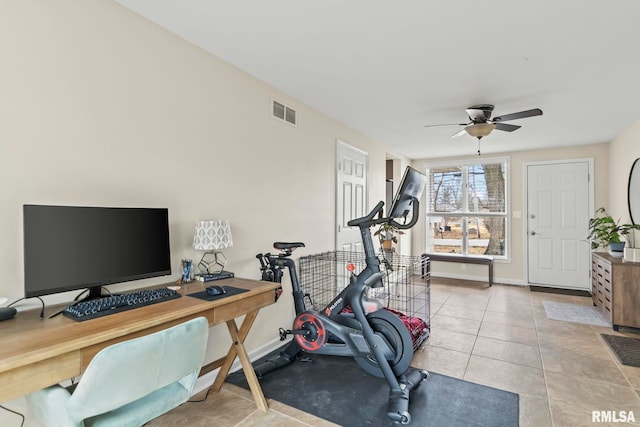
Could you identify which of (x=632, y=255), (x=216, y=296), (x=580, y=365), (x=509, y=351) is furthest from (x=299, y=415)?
(x=632, y=255)

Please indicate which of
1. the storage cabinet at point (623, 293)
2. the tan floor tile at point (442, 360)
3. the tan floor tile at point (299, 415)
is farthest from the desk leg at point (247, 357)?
the storage cabinet at point (623, 293)

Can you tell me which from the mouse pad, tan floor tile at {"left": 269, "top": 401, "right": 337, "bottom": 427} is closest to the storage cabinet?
tan floor tile at {"left": 269, "top": 401, "right": 337, "bottom": 427}

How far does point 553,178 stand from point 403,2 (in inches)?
206

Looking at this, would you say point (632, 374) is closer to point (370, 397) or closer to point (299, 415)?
point (370, 397)

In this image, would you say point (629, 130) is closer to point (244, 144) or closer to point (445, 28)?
point (445, 28)

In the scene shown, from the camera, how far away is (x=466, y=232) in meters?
6.48

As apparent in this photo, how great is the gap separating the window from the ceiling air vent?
4.26 meters

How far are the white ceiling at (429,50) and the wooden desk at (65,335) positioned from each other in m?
1.69

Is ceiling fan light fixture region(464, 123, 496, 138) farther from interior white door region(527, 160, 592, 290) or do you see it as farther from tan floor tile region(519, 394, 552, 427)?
interior white door region(527, 160, 592, 290)

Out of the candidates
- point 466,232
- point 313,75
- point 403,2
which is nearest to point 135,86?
point 313,75

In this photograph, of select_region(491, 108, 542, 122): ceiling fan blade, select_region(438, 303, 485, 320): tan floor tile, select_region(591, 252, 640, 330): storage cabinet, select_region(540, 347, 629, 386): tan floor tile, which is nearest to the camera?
select_region(540, 347, 629, 386): tan floor tile

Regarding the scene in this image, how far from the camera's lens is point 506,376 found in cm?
261

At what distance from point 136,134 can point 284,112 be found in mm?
1514

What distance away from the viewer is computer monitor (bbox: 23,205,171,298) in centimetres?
146
